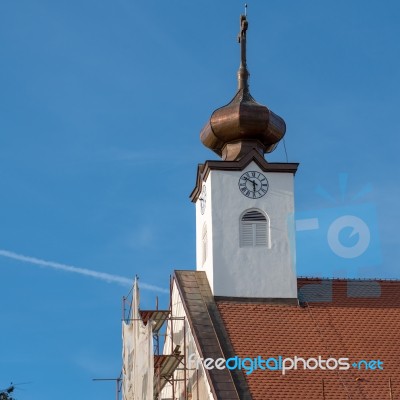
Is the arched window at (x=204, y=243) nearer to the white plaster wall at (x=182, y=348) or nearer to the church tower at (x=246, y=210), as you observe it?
the church tower at (x=246, y=210)

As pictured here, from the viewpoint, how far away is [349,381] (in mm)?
39344

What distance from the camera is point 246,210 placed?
44.7 m

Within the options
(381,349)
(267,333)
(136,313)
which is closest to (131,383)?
(136,313)

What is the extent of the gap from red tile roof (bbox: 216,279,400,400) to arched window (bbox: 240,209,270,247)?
2.05m

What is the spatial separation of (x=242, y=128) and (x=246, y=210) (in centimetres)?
301

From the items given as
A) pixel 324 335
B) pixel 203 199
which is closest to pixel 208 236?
pixel 203 199

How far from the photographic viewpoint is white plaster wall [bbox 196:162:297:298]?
143 ft

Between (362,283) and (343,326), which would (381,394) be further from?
(362,283)

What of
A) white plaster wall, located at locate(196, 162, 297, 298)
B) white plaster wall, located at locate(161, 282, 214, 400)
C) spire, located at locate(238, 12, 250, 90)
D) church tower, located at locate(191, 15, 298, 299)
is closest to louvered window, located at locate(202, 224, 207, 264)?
church tower, located at locate(191, 15, 298, 299)

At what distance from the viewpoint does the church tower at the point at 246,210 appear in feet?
144

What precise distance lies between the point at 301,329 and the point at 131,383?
19.1 ft

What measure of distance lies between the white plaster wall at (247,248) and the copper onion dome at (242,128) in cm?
133

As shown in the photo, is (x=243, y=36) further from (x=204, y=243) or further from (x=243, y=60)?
(x=204, y=243)

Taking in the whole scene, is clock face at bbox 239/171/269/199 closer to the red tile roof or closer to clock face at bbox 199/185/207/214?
clock face at bbox 199/185/207/214
